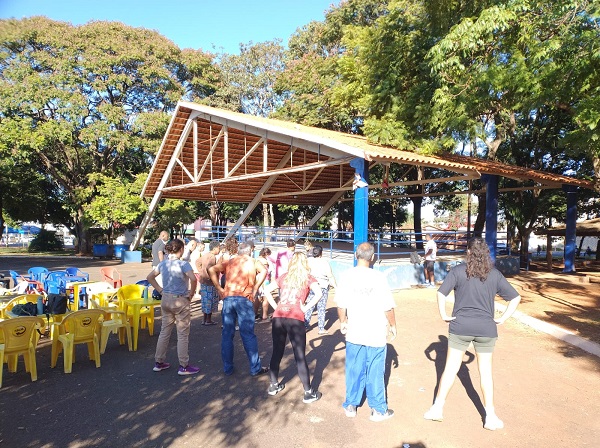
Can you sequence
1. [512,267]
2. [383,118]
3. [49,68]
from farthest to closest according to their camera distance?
[49,68] < [512,267] < [383,118]

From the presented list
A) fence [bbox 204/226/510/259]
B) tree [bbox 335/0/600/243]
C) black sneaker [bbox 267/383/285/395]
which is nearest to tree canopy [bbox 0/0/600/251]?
tree [bbox 335/0/600/243]

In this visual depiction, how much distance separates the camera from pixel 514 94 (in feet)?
27.8

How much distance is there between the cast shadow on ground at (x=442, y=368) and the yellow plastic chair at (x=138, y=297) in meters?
4.42

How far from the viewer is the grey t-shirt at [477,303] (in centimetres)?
338

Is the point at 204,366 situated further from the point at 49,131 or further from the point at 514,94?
the point at 49,131

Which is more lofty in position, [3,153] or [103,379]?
[3,153]

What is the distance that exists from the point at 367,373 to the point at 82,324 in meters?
3.69

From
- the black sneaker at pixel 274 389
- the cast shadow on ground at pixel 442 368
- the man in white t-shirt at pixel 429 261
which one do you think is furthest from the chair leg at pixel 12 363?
the man in white t-shirt at pixel 429 261

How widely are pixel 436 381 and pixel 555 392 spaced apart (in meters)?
1.24

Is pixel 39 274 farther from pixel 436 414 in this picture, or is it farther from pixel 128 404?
pixel 436 414

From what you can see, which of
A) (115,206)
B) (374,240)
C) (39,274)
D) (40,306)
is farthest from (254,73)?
(40,306)

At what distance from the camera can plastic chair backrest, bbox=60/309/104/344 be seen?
4.91m

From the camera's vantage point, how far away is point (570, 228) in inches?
580

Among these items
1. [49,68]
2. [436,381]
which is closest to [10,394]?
[436,381]
